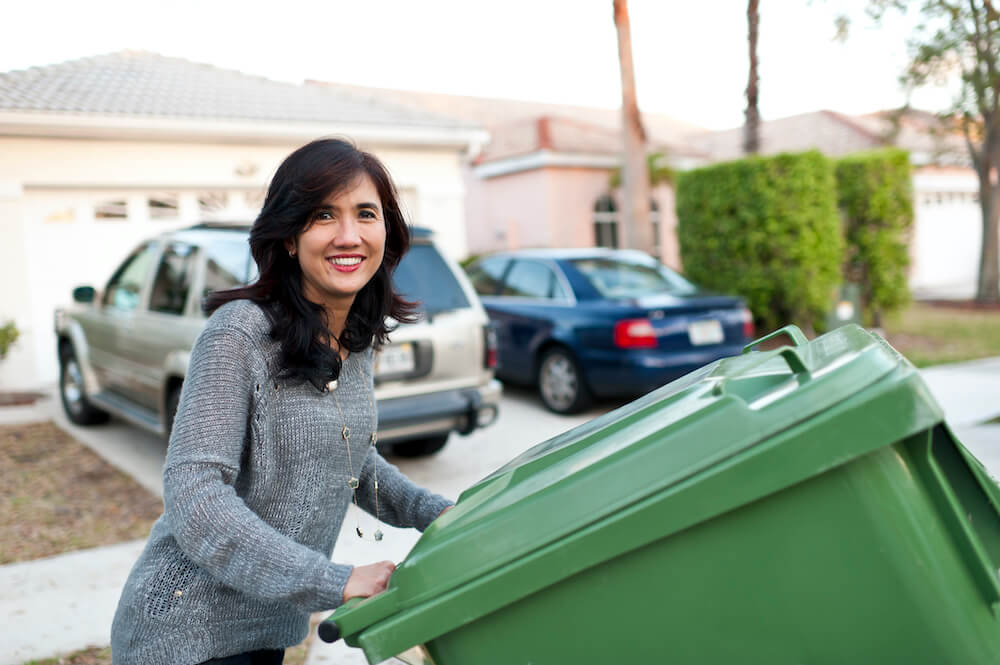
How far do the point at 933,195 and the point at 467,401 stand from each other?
77.7 ft

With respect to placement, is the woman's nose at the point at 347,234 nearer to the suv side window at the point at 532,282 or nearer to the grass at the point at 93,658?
the grass at the point at 93,658

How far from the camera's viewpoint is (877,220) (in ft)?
39.0

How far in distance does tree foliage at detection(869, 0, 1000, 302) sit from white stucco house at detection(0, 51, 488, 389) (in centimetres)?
893

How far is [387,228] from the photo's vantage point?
6.67 ft

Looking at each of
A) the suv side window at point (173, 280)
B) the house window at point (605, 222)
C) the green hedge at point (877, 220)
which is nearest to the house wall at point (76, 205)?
the suv side window at point (173, 280)

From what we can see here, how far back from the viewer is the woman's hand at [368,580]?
4.88 feet

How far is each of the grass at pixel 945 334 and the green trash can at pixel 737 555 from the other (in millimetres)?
9457

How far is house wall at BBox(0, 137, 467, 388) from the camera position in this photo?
986cm

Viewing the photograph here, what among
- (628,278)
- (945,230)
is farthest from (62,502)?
(945,230)

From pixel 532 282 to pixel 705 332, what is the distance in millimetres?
1804

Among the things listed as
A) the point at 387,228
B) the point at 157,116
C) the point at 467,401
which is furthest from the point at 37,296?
the point at 387,228

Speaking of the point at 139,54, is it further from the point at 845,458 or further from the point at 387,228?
the point at 845,458

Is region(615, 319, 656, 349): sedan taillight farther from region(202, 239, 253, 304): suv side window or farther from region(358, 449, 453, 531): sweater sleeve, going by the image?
region(358, 449, 453, 531): sweater sleeve

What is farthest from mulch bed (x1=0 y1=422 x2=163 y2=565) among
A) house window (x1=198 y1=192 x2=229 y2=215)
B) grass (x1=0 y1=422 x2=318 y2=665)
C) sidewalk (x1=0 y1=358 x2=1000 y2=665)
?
house window (x1=198 y1=192 x2=229 y2=215)
